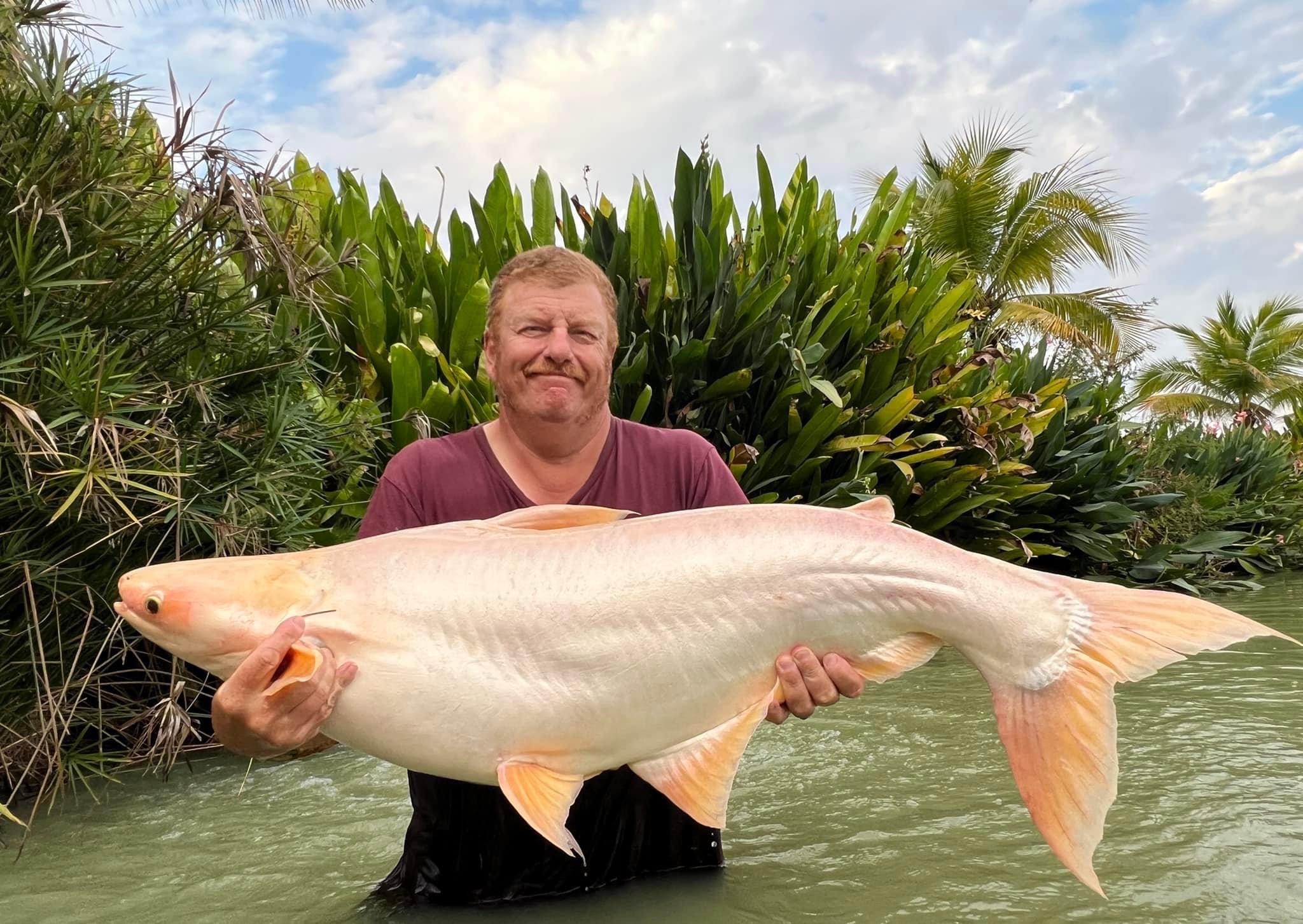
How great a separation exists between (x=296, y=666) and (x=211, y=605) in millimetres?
237

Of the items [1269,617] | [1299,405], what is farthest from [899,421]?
[1299,405]

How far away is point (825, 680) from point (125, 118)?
375 cm

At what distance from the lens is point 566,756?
81.4 inches

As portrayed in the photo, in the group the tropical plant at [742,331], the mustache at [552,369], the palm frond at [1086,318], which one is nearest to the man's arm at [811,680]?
the mustache at [552,369]

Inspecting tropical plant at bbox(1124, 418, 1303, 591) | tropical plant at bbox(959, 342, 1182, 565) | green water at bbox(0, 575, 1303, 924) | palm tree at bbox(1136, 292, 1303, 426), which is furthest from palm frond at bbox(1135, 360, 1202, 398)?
green water at bbox(0, 575, 1303, 924)

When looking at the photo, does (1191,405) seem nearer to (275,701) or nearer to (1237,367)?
(1237,367)

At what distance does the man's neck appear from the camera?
2.64 metres

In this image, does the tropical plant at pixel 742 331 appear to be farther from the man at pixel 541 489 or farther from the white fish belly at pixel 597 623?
the white fish belly at pixel 597 623

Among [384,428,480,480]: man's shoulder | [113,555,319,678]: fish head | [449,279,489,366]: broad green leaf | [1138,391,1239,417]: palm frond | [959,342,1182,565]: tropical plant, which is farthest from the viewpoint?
[1138,391,1239,417]: palm frond

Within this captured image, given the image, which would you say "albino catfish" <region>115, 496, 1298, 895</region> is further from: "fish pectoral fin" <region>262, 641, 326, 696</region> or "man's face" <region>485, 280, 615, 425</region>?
"man's face" <region>485, 280, 615, 425</region>

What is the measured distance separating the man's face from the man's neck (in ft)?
0.20

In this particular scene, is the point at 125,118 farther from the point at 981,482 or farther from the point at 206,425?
the point at 981,482

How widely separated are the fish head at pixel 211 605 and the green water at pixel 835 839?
945 mm

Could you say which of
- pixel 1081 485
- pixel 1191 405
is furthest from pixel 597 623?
pixel 1191 405
